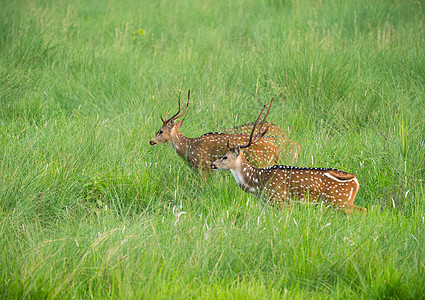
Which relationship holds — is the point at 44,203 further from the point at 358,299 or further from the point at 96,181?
the point at 358,299

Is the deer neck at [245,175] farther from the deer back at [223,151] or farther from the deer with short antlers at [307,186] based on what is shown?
the deer back at [223,151]

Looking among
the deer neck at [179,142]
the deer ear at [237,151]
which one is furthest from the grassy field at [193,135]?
the deer ear at [237,151]

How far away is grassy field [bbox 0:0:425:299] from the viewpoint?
12.4ft

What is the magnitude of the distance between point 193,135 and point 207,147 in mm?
863

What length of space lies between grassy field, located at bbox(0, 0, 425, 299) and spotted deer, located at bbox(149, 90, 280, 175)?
0.46ft

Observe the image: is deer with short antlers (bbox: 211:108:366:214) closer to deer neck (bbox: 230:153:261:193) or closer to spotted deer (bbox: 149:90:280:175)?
deer neck (bbox: 230:153:261:193)

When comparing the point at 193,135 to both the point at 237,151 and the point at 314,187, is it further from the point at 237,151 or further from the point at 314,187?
the point at 314,187

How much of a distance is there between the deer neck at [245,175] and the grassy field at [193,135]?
0.13m

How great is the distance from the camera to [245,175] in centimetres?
513

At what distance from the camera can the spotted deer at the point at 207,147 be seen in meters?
5.62

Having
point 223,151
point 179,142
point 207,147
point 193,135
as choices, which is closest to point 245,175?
point 223,151

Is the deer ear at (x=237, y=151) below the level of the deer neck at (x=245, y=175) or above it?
above

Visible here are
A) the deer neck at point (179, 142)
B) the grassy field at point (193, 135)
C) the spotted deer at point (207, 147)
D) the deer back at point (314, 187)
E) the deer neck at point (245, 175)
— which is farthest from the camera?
the deer neck at point (179, 142)

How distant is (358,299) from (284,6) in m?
9.47
